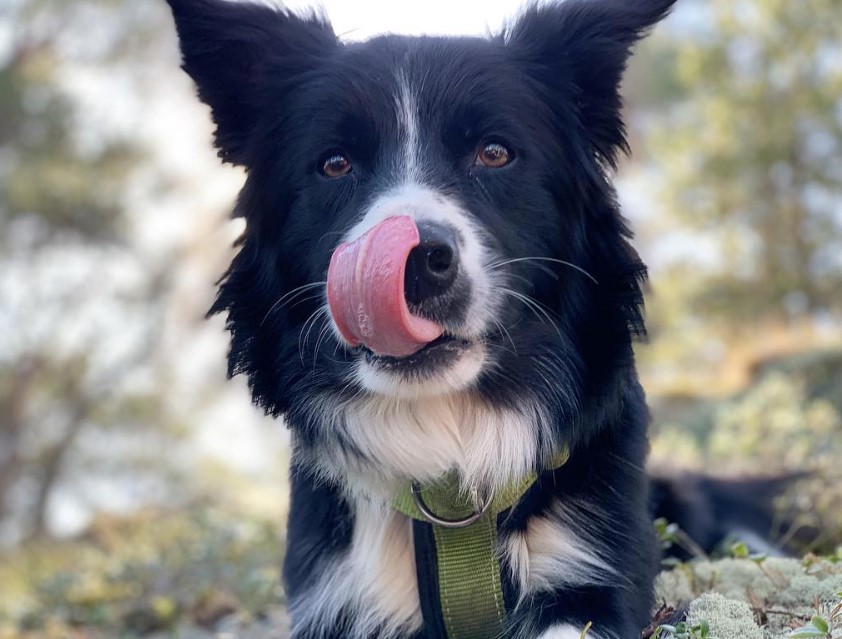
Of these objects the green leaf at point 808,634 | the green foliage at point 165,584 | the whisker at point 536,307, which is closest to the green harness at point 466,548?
the whisker at point 536,307

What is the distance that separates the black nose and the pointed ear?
2.84 ft

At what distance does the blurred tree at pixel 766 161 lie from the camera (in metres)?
13.0

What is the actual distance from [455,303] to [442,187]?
39cm

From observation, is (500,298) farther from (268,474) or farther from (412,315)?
(268,474)

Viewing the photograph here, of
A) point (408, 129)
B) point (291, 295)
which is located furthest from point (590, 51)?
point (291, 295)

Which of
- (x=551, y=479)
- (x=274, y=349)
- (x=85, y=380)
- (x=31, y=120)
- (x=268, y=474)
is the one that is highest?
(x=31, y=120)

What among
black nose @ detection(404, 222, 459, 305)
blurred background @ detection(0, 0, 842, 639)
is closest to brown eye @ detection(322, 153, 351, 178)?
black nose @ detection(404, 222, 459, 305)

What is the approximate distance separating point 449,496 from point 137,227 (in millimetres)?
11567

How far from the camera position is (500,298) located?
2639mm

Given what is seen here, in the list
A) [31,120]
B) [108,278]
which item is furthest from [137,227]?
[31,120]

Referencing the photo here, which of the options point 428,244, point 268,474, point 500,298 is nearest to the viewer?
point 428,244

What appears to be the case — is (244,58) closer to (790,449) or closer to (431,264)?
(431,264)

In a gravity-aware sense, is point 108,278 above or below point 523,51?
below

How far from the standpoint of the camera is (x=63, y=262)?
13133mm
